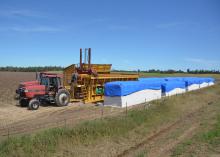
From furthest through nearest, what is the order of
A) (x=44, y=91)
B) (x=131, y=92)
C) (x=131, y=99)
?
(x=131, y=99)
(x=131, y=92)
(x=44, y=91)

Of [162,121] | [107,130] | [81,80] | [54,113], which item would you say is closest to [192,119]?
[162,121]

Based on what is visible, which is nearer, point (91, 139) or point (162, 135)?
point (91, 139)

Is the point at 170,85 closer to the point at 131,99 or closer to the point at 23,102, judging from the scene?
the point at 131,99

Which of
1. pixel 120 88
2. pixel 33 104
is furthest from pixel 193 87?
pixel 33 104

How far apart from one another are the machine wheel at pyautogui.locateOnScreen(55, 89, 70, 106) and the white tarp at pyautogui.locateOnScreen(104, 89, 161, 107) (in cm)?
303

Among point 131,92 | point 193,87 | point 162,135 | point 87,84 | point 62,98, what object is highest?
point 87,84

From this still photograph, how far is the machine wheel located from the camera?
2258 cm

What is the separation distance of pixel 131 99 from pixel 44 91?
680 cm

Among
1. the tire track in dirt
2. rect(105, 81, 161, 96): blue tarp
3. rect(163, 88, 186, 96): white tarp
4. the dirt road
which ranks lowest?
the tire track in dirt

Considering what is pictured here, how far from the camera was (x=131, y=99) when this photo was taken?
78.6 feet

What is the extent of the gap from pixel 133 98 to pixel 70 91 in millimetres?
5455

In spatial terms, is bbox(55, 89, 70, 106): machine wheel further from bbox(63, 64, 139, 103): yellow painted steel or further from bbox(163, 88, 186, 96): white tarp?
bbox(163, 88, 186, 96): white tarp

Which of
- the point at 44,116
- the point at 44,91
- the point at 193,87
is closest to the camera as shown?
the point at 44,116

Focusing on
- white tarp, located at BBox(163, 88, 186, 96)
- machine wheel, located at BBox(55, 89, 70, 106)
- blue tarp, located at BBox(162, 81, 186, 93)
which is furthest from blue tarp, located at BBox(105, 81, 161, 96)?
white tarp, located at BBox(163, 88, 186, 96)
